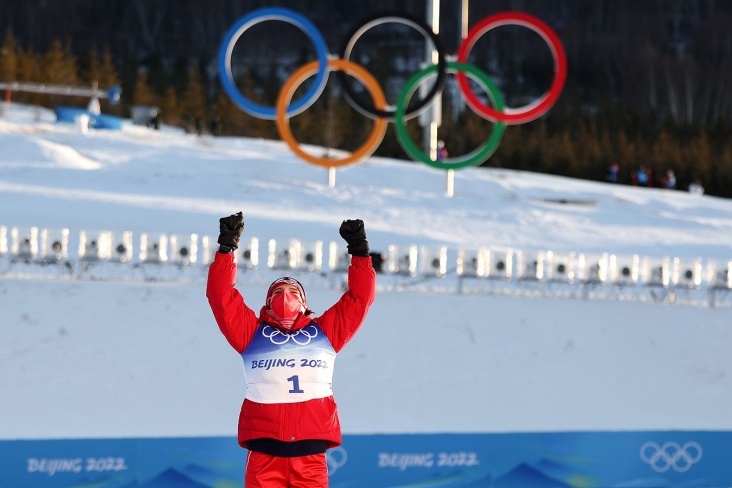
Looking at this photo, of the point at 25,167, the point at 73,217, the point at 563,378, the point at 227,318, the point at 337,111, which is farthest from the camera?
the point at 337,111

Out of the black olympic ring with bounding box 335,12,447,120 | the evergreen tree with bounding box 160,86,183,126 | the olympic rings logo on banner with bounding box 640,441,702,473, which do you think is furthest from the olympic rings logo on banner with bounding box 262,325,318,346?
the evergreen tree with bounding box 160,86,183,126

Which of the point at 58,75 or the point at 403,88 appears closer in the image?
the point at 403,88

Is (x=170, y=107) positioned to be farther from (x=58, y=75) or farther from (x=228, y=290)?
(x=228, y=290)

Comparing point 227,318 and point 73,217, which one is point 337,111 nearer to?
point 73,217

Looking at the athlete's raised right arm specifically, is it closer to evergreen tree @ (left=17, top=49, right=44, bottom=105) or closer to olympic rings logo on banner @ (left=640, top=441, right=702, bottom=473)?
olympic rings logo on banner @ (left=640, top=441, right=702, bottom=473)

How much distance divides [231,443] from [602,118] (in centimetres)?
4041

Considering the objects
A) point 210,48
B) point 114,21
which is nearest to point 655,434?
point 210,48

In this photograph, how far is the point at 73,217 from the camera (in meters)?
17.7

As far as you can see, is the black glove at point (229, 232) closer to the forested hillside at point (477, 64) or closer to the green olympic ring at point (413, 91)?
the green olympic ring at point (413, 91)

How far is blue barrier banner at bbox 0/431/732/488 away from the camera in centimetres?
864

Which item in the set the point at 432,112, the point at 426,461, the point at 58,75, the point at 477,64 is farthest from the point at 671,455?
the point at 477,64

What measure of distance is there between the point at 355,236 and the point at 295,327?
43cm

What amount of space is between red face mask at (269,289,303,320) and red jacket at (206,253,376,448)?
0.07 m

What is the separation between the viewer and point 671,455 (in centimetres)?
937
